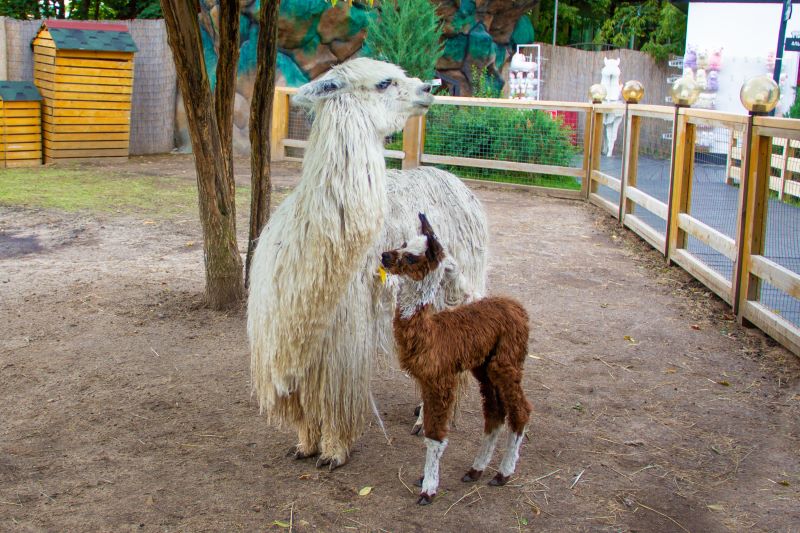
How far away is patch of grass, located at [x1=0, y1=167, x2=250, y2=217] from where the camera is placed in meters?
9.17

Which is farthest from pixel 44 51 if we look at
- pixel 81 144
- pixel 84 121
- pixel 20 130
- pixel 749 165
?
pixel 749 165

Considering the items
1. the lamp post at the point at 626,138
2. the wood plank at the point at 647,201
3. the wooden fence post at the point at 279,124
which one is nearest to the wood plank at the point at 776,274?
the wood plank at the point at 647,201

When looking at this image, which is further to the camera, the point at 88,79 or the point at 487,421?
the point at 88,79

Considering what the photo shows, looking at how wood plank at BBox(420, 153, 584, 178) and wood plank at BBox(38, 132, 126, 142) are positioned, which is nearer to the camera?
wood plank at BBox(420, 153, 584, 178)

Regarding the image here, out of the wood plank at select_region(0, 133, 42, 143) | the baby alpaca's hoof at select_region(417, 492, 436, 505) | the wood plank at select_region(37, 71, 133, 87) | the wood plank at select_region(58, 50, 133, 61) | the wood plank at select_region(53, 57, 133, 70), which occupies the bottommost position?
the baby alpaca's hoof at select_region(417, 492, 436, 505)

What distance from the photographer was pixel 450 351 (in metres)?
2.94

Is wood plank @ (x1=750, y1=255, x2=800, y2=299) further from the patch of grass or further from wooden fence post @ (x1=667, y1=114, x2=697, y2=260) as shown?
the patch of grass

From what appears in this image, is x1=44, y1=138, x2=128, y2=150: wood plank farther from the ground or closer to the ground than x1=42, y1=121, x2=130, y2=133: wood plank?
closer to the ground

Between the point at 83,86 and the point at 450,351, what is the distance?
11271mm

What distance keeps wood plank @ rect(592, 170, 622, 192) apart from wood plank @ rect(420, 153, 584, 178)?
1.22 ft

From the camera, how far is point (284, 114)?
1377 centimetres

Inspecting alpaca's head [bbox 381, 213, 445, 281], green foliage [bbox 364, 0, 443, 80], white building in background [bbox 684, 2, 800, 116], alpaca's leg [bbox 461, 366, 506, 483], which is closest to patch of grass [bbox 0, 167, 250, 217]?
green foliage [bbox 364, 0, 443, 80]

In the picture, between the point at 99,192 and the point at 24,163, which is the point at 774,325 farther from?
the point at 24,163

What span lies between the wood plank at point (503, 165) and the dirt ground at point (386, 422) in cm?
465
